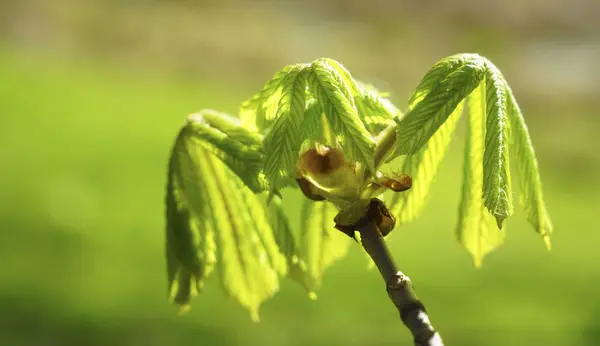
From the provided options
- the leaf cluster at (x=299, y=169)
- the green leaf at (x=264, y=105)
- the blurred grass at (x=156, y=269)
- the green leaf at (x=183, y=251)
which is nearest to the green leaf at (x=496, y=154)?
the leaf cluster at (x=299, y=169)

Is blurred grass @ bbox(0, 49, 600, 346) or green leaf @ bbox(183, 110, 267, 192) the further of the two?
blurred grass @ bbox(0, 49, 600, 346)

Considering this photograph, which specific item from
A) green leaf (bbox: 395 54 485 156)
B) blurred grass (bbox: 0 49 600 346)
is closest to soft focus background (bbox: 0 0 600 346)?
blurred grass (bbox: 0 49 600 346)

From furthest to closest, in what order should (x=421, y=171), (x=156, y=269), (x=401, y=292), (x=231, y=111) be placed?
(x=231, y=111)
(x=156, y=269)
(x=421, y=171)
(x=401, y=292)

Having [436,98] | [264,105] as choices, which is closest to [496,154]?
[436,98]

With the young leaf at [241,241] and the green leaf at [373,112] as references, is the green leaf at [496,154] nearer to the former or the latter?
the green leaf at [373,112]

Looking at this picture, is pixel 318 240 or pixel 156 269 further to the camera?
pixel 156 269

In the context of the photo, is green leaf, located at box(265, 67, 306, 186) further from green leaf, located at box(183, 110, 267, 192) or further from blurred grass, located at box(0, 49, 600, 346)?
blurred grass, located at box(0, 49, 600, 346)

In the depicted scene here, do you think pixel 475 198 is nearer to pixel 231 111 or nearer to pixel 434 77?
pixel 434 77
